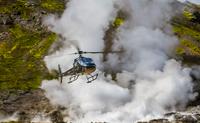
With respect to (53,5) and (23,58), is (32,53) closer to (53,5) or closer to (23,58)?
(23,58)

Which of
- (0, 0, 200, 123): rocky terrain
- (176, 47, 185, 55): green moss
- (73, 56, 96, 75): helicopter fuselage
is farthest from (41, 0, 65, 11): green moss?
(73, 56, 96, 75): helicopter fuselage

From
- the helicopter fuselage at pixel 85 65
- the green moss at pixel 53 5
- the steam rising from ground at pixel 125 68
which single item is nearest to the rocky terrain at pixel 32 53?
the green moss at pixel 53 5

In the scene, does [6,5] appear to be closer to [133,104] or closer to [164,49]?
[164,49]

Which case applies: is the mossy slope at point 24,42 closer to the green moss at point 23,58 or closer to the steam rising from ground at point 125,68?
the green moss at point 23,58

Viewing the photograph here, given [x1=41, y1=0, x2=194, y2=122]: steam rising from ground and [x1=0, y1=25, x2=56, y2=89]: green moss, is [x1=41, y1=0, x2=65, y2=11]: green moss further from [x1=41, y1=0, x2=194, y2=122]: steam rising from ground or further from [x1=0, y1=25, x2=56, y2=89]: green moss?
[x1=0, y1=25, x2=56, y2=89]: green moss

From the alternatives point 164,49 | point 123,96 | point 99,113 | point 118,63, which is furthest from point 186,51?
point 99,113

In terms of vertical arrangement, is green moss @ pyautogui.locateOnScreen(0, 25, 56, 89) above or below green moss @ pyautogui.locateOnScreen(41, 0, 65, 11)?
below
